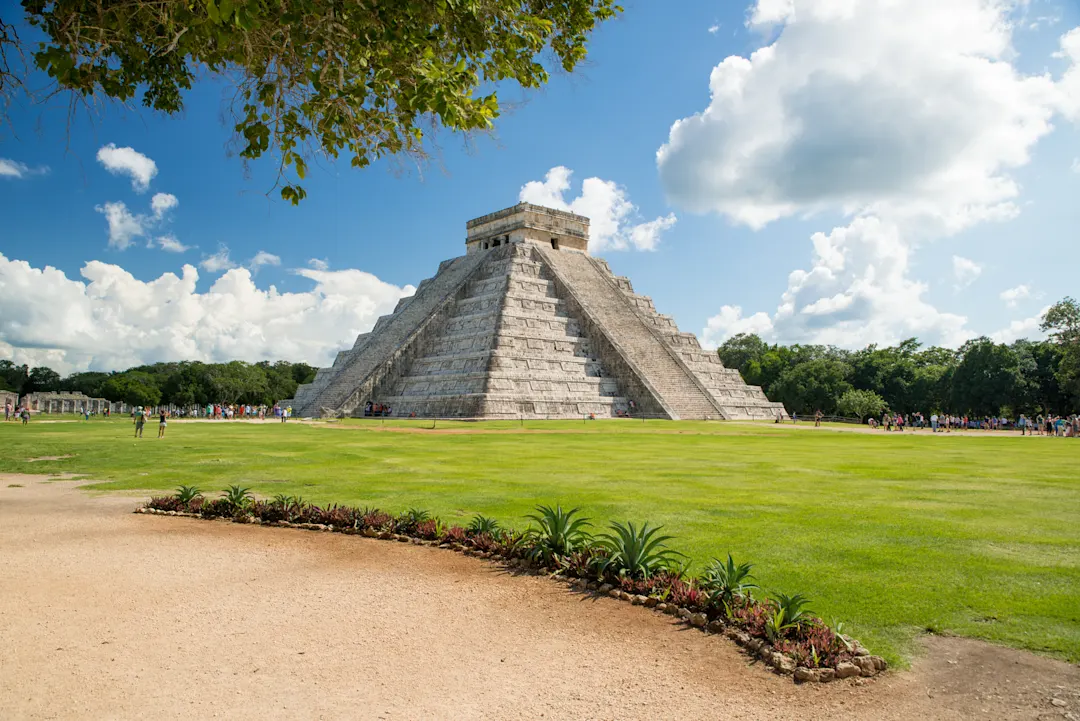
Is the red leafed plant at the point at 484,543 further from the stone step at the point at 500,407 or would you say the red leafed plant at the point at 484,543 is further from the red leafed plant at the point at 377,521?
the stone step at the point at 500,407

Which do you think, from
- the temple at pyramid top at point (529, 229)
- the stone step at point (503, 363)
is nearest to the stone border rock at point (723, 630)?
the stone step at point (503, 363)

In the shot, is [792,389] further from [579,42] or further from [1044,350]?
[579,42]

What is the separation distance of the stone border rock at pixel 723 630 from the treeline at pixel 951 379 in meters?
47.8

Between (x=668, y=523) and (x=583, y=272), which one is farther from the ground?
(x=583, y=272)

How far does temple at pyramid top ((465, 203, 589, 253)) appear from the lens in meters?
48.4

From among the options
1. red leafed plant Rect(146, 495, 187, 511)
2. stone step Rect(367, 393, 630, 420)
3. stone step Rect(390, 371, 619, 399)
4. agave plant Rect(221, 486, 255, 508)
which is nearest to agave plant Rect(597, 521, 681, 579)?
agave plant Rect(221, 486, 255, 508)

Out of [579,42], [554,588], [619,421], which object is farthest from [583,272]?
[554,588]

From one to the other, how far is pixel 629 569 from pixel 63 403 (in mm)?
89079

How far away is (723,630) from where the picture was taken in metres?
4.62

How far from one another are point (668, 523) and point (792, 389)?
194 feet

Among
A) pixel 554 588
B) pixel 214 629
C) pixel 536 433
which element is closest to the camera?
pixel 214 629

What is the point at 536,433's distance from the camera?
24.2 m

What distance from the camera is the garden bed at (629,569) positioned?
4.09m

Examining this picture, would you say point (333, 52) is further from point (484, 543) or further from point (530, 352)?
point (530, 352)
